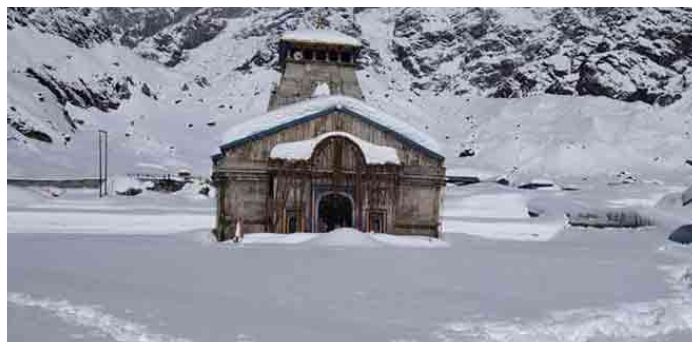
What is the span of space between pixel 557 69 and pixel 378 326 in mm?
80817

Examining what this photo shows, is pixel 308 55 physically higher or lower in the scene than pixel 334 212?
higher

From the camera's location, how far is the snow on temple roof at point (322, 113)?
20.7 m

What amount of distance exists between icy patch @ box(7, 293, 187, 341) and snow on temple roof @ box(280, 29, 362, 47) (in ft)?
50.0

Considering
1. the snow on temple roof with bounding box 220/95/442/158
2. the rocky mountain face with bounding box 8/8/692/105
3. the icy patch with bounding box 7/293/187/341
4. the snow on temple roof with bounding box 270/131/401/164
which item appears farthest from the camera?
the rocky mountain face with bounding box 8/8/692/105

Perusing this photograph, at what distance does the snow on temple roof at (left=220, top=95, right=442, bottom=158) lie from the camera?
20.7 meters

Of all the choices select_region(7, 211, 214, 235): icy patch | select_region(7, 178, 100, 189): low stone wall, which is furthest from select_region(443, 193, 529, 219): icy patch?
select_region(7, 178, 100, 189): low stone wall

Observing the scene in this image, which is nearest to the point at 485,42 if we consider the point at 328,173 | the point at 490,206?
the point at 490,206

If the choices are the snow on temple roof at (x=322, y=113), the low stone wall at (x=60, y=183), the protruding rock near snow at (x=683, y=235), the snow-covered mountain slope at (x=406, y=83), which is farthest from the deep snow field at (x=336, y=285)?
the snow-covered mountain slope at (x=406, y=83)

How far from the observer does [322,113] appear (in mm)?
21062

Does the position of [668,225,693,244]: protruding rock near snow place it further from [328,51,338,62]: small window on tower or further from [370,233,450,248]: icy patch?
[328,51,338,62]: small window on tower

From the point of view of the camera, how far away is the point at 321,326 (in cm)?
849

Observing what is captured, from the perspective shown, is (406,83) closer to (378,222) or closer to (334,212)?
(334,212)

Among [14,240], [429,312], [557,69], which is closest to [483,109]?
[557,69]

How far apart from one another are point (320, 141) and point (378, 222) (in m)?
2.71
